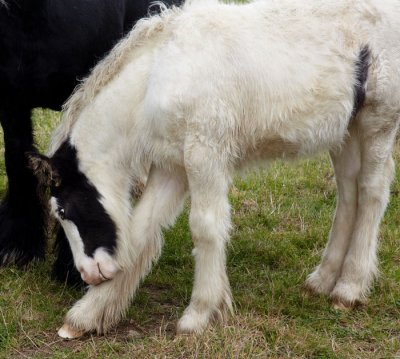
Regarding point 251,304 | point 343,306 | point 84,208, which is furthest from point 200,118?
point 343,306

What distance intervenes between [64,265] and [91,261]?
0.74 metres

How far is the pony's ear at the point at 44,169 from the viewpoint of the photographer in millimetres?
4254

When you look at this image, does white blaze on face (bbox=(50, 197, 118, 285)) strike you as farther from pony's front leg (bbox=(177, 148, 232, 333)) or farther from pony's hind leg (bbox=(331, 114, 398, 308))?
pony's hind leg (bbox=(331, 114, 398, 308))

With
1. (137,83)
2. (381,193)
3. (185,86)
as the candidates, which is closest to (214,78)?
(185,86)

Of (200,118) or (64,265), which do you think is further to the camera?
(64,265)

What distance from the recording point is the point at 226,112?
13.7ft

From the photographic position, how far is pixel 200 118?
413 cm

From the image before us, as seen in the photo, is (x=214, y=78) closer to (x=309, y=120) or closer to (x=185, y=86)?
(x=185, y=86)

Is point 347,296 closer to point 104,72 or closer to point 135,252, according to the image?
point 135,252

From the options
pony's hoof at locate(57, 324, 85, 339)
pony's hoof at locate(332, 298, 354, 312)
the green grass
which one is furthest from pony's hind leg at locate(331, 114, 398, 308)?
pony's hoof at locate(57, 324, 85, 339)

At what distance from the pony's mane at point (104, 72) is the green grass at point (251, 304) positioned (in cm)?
97

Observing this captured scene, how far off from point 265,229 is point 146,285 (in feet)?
3.96

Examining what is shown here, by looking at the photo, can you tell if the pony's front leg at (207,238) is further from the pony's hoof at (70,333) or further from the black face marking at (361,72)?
the black face marking at (361,72)

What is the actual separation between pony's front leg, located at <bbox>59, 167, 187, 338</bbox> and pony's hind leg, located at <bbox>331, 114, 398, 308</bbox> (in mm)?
1074
